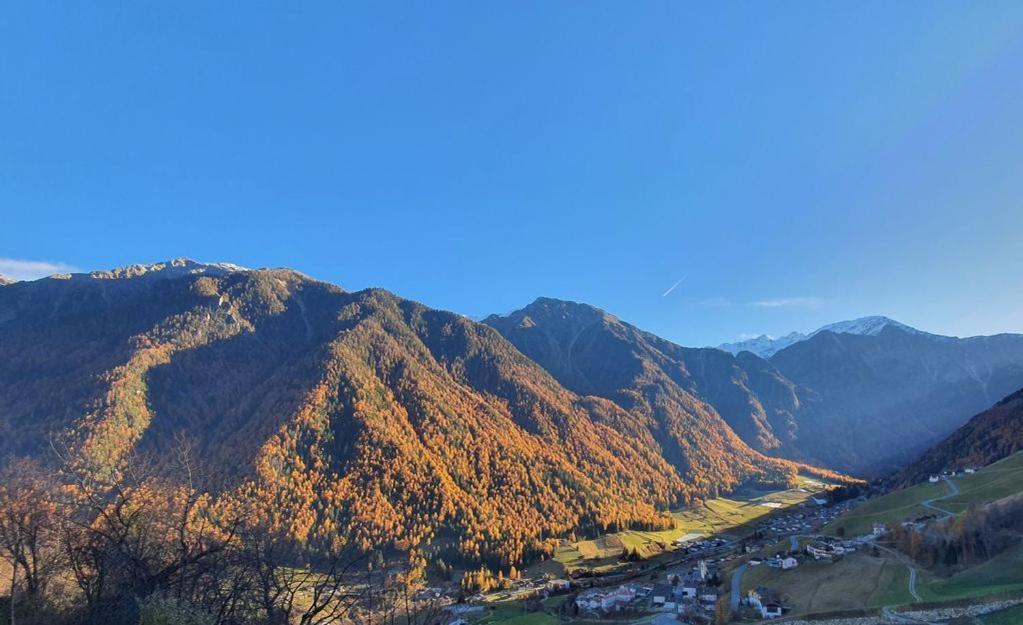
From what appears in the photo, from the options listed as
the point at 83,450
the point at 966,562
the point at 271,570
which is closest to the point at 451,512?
the point at 83,450

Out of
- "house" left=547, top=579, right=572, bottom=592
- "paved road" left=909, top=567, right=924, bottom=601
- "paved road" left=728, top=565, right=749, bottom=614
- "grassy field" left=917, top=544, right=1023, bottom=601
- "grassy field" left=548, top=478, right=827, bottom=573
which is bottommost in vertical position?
"grassy field" left=548, top=478, right=827, bottom=573

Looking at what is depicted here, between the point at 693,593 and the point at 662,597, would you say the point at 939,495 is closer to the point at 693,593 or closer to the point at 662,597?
the point at 693,593

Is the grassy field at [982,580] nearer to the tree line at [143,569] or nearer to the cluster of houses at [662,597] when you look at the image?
the cluster of houses at [662,597]

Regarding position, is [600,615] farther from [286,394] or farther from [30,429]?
[30,429]

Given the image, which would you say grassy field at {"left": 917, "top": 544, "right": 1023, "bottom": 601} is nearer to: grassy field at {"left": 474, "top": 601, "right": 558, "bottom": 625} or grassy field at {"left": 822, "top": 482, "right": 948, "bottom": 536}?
grassy field at {"left": 822, "top": 482, "right": 948, "bottom": 536}

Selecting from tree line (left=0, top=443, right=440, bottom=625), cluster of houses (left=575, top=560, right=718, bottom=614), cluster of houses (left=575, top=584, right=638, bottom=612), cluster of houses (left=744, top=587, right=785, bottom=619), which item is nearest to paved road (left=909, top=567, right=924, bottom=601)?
cluster of houses (left=744, top=587, right=785, bottom=619)

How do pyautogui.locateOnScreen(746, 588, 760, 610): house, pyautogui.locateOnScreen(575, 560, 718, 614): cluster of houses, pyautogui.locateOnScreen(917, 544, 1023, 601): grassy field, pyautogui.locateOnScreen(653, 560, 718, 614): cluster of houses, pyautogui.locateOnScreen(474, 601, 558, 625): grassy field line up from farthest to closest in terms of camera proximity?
pyautogui.locateOnScreen(474, 601, 558, 625): grassy field → pyautogui.locateOnScreen(575, 560, 718, 614): cluster of houses → pyautogui.locateOnScreen(653, 560, 718, 614): cluster of houses → pyautogui.locateOnScreen(746, 588, 760, 610): house → pyautogui.locateOnScreen(917, 544, 1023, 601): grassy field

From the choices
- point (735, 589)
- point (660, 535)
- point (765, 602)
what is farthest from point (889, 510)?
point (660, 535)

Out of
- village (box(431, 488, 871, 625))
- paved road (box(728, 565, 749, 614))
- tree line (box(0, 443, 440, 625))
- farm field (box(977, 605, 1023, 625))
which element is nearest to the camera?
tree line (box(0, 443, 440, 625))
